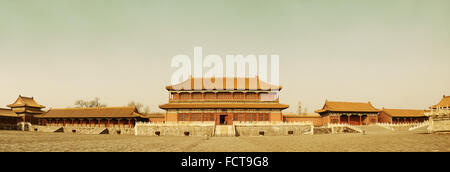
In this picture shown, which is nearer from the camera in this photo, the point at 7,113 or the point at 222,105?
the point at 222,105

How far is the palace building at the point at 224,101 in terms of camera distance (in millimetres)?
42144

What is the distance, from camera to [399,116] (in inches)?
2076

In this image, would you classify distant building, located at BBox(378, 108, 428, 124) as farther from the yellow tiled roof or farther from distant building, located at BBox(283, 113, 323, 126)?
the yellow tiled roof

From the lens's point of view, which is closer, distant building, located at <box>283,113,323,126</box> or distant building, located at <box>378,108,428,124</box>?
distant building, located at <box>283,113,323,126</box>

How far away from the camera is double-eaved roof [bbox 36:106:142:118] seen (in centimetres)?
4556

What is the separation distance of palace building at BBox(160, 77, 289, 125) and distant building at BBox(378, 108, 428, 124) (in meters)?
25.2

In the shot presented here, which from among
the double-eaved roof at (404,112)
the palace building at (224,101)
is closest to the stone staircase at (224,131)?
the palace building at (224,101)

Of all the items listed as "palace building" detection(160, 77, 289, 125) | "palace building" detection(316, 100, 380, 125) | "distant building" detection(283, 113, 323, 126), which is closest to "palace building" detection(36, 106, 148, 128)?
"palace building" detection(160, 77, 289, 125)

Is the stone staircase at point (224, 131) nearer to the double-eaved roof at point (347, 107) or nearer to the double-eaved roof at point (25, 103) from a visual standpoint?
the double-eaved roof at point (347, 107)

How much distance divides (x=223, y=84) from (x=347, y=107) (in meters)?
25.3

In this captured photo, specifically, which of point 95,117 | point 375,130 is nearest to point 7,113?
point 95,117

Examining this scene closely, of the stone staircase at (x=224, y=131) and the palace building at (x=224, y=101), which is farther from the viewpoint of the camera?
the palace building at (x=224, y=101)

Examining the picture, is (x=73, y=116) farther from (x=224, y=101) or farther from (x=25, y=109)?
(x=224, y=101)
